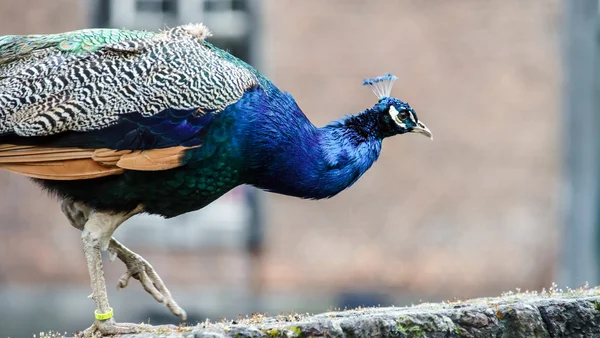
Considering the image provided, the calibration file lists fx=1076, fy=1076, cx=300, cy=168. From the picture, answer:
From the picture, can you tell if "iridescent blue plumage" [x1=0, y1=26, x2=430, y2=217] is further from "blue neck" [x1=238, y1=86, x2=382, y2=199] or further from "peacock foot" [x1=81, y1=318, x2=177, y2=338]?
"peacock foot" [x1=81, y1=318, x2=177, y2=338]

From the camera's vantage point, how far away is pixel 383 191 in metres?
10.3

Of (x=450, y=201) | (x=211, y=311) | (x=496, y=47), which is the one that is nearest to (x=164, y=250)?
(x=211, y=311)

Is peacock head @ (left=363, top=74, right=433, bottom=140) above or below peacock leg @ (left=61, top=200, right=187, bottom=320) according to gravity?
above

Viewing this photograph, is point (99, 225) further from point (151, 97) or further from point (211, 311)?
point (211, 311)

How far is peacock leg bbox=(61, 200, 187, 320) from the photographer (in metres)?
4.83

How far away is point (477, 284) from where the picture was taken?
33.4ft

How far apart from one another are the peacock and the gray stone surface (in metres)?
0.67

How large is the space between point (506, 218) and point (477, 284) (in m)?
0.68

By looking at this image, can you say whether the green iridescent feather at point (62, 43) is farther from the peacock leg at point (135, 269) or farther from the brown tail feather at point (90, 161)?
the peacock leg at point (135, 269)

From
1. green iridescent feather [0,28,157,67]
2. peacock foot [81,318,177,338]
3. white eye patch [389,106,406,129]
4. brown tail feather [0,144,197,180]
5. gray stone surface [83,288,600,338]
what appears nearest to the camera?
gray stone surface [83,288,600,338]

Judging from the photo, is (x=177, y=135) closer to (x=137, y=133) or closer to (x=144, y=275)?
(x=137, y=133)

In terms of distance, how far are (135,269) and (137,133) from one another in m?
0.72

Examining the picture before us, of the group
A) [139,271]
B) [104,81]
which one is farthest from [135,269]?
[104,81]

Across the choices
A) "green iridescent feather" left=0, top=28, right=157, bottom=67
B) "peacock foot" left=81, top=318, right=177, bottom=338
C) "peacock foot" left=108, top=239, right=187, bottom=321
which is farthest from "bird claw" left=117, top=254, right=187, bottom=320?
"green iridescent feather" left=0, top=28, right=157, bottom=67
